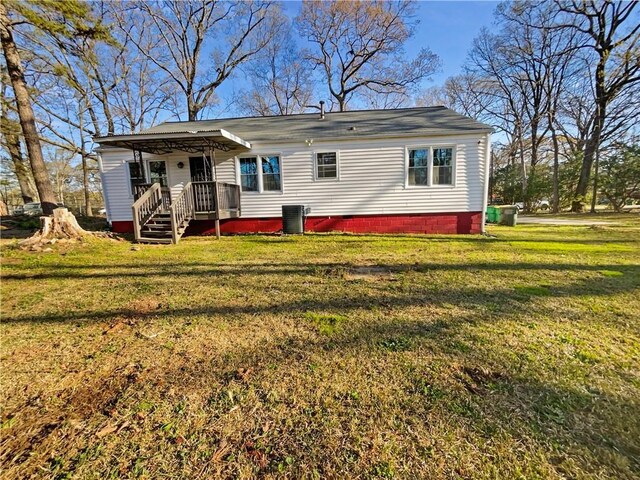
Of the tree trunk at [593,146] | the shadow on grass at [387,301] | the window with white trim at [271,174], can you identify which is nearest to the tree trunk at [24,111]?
the window with white trim at [271,174]

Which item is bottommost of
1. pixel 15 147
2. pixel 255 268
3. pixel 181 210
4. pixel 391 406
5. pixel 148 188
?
pixel 391 406

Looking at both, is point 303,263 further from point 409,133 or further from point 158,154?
point 158,154

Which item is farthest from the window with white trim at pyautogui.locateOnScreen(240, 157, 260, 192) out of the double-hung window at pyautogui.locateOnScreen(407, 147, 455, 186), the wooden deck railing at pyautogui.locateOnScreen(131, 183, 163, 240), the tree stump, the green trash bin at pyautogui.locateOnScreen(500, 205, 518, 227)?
the green trash bin at pyautogui.locateOnScreen(500, 205, 518, 227)

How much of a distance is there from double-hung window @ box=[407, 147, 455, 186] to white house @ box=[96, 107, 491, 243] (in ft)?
0.10

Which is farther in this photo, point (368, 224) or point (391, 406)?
point (368, 224)

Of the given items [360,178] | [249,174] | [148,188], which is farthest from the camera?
[249,174]

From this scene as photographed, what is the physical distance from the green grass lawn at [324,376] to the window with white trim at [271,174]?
5.70m

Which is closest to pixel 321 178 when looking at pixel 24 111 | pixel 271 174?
pixel 271 174

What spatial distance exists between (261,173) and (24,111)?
279 inches

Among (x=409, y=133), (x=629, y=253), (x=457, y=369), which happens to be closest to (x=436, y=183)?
(x=409, y=133)

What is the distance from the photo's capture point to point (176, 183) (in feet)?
33.9

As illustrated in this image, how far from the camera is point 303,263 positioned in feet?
19.0

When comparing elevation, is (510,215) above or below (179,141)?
below

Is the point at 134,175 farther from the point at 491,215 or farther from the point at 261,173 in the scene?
the point at 491,215
